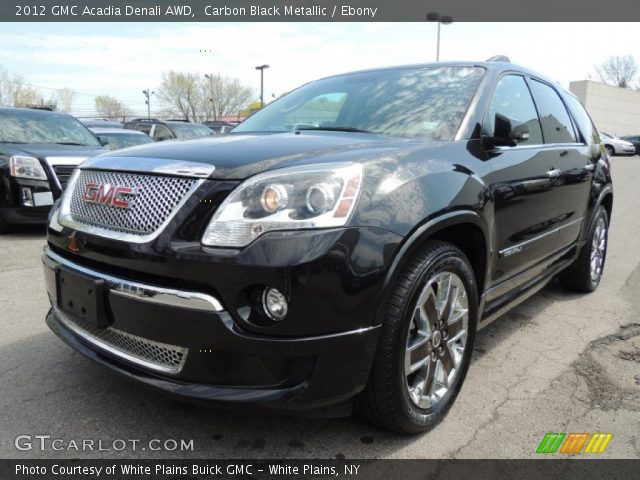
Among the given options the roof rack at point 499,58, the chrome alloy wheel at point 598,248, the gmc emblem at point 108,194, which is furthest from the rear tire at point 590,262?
the gmc emblem at point 108,194

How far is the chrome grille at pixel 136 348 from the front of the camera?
2.01 metres

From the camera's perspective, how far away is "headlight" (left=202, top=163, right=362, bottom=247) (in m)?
1.87

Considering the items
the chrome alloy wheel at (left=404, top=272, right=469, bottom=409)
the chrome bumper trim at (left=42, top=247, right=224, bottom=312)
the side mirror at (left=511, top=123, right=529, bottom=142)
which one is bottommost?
the chrome alloy wheel at (left=404, top=272, right=469, bottom=409)

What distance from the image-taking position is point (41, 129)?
23.4 ft

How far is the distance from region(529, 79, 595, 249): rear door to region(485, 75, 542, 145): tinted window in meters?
0.12

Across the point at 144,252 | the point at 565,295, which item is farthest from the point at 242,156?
the point at 565,295

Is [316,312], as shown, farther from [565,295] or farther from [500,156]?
[565,295]

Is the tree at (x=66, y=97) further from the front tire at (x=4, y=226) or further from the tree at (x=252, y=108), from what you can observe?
the front tire at (x=4, y=226)

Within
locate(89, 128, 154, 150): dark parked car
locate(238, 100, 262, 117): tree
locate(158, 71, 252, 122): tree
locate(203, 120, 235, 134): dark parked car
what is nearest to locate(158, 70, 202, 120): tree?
locate(158, 71, 252, 122): tree

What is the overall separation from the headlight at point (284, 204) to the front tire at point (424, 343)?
423 mm

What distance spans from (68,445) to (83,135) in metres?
6.27

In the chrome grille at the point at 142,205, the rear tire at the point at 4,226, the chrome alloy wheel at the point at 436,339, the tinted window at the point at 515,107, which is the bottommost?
the rear tire at the point at 4,226

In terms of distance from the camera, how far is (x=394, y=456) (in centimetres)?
222

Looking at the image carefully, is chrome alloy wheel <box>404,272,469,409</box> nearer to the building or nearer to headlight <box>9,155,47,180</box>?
headlight <box>9,155,47,180</box>
